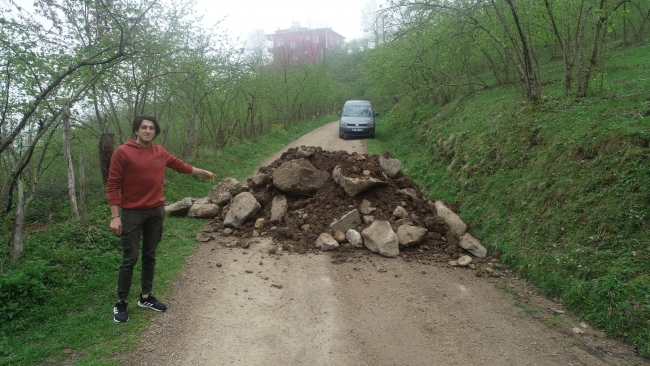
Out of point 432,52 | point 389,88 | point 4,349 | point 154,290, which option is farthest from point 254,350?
point 389,88

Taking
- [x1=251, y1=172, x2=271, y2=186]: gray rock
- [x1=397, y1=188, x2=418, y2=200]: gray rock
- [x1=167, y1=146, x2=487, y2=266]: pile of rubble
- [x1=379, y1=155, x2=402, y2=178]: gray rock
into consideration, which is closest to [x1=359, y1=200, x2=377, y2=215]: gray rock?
[x1=167, y1=146, x2=487, y2=266]: pile of rubble

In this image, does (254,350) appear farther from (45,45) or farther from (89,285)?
(45,45)

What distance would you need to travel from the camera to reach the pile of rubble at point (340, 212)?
6121 millimetres

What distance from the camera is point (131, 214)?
396 cm

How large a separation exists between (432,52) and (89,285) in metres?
14.5

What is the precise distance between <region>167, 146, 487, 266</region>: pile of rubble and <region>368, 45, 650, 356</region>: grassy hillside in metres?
→ 0.75

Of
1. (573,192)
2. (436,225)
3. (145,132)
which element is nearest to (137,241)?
(145,132)

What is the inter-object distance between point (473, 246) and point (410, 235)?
0.98m

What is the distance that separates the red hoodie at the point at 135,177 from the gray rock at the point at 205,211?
3.74m

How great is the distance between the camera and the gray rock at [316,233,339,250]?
616cm

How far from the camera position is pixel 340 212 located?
22.8ft

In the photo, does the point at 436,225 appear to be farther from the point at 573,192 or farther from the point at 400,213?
the point at 573,192

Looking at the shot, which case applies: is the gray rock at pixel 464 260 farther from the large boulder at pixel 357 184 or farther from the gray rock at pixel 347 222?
the large boulder at pixel 357 184

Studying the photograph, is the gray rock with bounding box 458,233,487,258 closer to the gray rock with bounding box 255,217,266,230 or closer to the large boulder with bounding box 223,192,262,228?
the gray rock with bounding box 255,217,266,230
